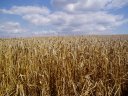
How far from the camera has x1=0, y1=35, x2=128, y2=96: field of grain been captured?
12.8 ft

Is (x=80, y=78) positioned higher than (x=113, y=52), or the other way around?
(x=113, y=52)

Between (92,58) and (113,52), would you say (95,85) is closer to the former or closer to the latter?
(92,58)

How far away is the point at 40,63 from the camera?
4363 millimetres

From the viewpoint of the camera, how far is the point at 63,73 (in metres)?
3.98

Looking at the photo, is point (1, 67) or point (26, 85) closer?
point (26, 85)

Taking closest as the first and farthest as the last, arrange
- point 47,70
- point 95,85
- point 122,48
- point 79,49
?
point 95,85 < point 47,70 < point 79,49 < point 122,48

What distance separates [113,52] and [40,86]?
1766mm

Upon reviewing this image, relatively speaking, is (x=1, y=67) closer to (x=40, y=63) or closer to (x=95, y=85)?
(x=40, y=63)

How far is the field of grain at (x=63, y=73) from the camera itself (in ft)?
12.8

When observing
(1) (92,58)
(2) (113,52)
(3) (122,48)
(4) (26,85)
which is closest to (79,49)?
(1) (92,58)

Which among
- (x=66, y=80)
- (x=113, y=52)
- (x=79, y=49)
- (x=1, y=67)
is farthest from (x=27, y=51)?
(x=113, y=52)

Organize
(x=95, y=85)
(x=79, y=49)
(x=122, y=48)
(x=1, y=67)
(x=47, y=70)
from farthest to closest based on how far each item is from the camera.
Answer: (x=122, y=48)
(x=79, y=49)
(x=1, y=67)
(x=47, y=70)
(x=95, y=85)

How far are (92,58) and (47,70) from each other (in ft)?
3.16

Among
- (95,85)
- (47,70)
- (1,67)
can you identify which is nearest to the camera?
(95,85)
